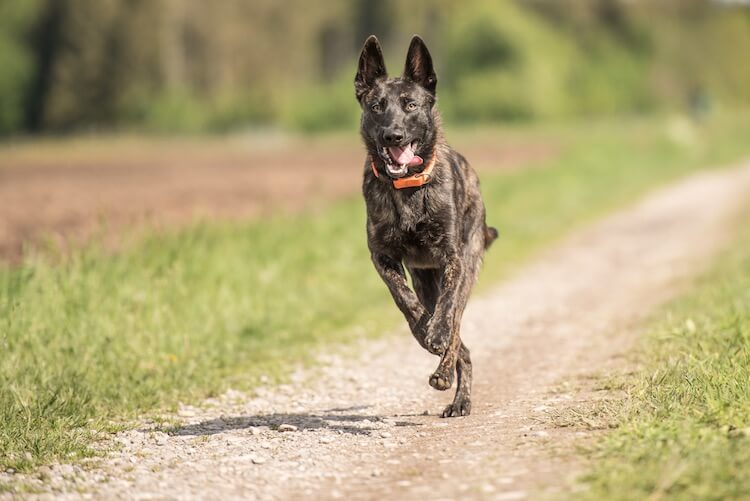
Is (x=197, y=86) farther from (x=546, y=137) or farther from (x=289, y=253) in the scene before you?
(x=289, y=253)

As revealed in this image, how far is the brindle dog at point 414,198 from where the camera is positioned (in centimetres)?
639

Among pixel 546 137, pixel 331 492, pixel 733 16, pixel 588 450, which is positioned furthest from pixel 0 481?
pixel 733 16

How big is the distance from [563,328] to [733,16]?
7584 cm

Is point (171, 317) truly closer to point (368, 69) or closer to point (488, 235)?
point (488, 235)

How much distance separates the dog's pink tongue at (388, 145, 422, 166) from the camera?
646 cm

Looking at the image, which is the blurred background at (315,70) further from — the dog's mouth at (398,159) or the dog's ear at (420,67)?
the dog's mouth at (398,159)

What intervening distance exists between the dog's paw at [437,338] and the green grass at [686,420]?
1161 millimetres

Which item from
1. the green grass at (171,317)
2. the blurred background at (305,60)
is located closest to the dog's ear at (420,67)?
the green grass at (171,317)

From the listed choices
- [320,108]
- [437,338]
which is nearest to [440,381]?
[437,338]

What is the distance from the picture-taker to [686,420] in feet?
17.0

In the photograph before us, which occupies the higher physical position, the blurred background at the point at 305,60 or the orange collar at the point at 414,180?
the blurred background at the point at 305,60

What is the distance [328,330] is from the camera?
997cm

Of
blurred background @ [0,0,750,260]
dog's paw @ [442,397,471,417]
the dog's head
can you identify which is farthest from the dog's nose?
blurred background @ [0,0,750,260]

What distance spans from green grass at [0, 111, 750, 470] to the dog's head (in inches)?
95.4
